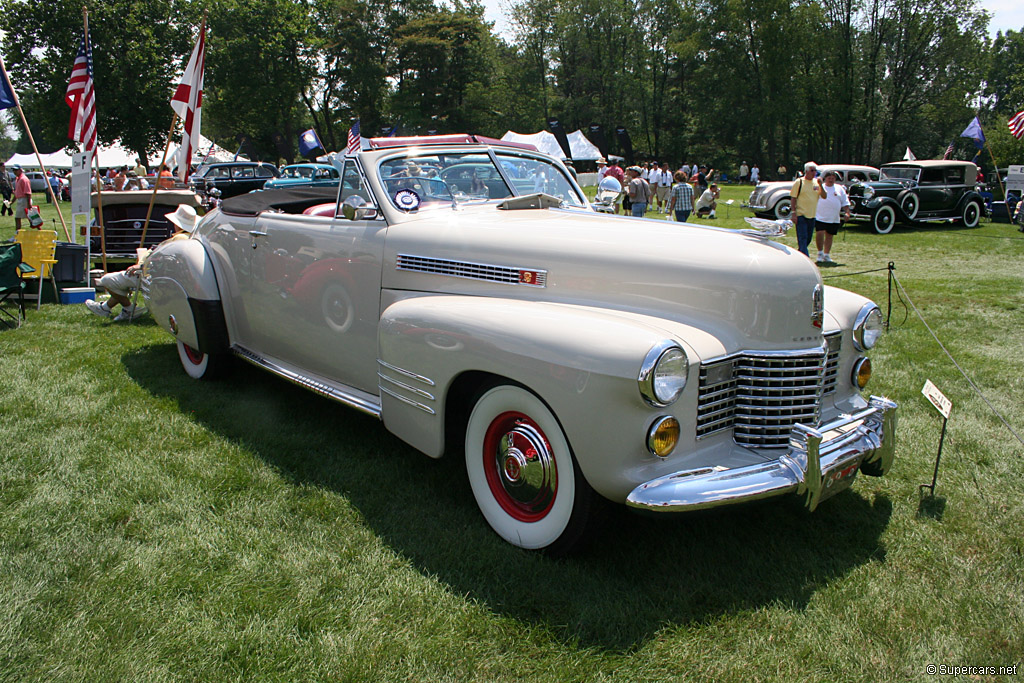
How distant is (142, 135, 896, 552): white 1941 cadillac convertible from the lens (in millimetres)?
2496

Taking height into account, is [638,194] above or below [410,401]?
above

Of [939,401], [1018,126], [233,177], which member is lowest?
[939,401]

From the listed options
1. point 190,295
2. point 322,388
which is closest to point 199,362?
point 190,295

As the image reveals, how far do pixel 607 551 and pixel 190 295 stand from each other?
3553 mm

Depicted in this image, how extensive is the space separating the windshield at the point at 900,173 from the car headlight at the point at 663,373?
18726 millimetres

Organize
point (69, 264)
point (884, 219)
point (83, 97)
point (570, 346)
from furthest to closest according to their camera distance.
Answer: point (884, 219) → point (69, 264) → point (83, 97) → point (570, 346)

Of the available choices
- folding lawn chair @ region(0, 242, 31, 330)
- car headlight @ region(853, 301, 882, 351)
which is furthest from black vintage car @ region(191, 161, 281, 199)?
car headlight @ region(853, 301, 882, 351)

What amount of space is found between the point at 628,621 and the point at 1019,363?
4989 mm

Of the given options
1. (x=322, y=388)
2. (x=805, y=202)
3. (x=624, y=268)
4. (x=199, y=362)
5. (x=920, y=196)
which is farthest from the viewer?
(x=920, y=196)

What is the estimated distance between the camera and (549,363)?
2.57 m

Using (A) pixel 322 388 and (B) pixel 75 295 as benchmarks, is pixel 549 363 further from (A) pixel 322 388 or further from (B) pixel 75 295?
(B) pixel 75 295

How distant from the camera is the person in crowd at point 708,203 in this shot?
714 inches

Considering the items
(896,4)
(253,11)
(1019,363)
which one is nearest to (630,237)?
(1019,363)

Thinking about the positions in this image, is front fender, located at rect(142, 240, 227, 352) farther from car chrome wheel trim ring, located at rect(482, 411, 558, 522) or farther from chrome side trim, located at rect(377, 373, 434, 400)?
car chrome wheel trim ring, located at rect(482, 411, 558, 522)
